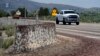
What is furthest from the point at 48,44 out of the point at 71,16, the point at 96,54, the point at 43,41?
the point at 71,16

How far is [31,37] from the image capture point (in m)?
17.9

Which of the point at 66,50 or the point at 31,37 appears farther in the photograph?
the point at 31,37

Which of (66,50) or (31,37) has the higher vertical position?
(31,37)

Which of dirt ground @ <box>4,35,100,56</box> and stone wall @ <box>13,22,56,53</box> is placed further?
stone wall @ <box>13,22,56,53</box>

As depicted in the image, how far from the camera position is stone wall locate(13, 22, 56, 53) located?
1734 cm

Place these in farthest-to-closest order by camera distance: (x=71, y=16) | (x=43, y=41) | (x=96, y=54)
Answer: (x=71, y=16) → (x=43, y=41) → (x=96, y=54)

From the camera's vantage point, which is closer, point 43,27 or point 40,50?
point 40,50

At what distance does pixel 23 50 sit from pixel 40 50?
0.82m

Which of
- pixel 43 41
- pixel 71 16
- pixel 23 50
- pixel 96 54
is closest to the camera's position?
pixel 96 54

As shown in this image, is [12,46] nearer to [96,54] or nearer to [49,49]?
[49,49]

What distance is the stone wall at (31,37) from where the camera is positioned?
56.9 ft

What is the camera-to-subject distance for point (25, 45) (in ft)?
57.4

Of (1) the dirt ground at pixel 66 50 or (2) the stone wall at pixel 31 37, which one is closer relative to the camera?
(1) the dirt ground at pixel 66 50

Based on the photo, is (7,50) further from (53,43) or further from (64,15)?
(64,15)
